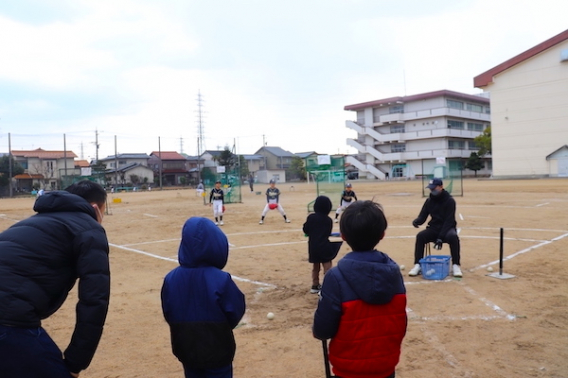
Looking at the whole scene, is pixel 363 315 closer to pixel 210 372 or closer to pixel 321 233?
pixel 210 372

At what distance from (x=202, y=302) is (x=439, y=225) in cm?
627

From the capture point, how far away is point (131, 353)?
16.3ft

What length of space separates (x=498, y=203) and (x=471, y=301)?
1703 cm

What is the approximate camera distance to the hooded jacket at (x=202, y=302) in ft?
9.06

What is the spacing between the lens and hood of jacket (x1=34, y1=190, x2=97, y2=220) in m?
2.56

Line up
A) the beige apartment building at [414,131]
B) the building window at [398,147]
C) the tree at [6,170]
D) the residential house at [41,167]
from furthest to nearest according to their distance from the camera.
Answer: the building window at [398,147] < the beige apartment building at [414,131] < the residential house at [41,167] < the tree at [6,170]

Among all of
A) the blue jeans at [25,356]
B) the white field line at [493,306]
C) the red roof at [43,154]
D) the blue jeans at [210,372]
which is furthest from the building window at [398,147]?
the blue jeans at [25,356]

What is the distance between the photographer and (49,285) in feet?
7.84

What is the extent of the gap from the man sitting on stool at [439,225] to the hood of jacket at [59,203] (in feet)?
21.0

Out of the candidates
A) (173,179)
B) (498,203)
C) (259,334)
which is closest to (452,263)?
(259,334)

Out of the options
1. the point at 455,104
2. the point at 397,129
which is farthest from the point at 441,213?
the point at 455,104

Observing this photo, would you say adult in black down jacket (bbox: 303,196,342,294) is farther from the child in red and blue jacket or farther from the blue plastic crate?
the child in red and blue jacket

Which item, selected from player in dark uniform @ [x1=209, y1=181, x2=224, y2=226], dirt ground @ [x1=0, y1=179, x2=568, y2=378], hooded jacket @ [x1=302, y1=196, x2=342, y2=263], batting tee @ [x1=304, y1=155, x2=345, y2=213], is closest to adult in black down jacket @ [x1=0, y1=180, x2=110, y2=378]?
dirt ground @ [x1=0, y1=179, x2=568, y2=378]

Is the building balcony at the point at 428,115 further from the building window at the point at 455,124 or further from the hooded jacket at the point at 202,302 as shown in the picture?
the hooded jacket at the point at 202,302
